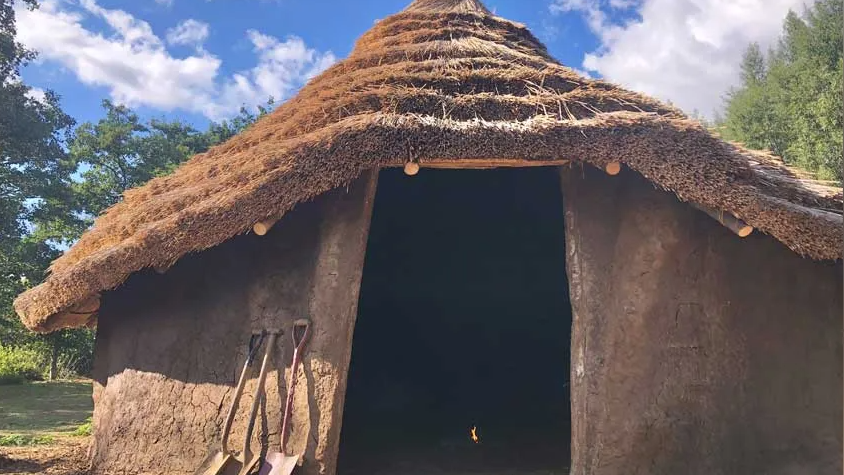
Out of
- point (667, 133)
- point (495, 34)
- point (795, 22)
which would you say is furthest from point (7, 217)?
point (795, 22)

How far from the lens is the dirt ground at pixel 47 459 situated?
500cm

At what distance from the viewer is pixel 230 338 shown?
14.8 ft

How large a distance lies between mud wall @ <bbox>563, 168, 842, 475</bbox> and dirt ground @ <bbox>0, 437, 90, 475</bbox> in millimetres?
4165

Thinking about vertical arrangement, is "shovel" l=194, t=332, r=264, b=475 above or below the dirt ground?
above

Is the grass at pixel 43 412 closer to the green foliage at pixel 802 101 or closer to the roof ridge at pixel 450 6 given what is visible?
the roof ridge at pixel 450 6

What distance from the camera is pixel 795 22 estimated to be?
21094 mm

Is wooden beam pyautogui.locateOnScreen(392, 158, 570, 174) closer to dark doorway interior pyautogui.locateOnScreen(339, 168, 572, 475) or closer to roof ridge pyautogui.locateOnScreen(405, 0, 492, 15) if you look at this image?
dark doorway interior pyautogui.locateOnScreen(339, 168, 572, 475)

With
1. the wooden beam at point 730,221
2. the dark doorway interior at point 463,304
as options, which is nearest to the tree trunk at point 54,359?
the dark doorway interior at point 463,304

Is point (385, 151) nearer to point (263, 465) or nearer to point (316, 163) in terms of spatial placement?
point (316, 163)

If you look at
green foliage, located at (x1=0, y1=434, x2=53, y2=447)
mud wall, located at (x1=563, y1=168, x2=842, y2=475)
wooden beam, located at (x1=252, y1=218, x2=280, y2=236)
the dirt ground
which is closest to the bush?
green foliage, located at (x1=0, y1=434, x2=53, y2=447)

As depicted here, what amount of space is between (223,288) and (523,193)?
4.82 metres

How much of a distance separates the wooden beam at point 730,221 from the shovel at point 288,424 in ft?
9.63

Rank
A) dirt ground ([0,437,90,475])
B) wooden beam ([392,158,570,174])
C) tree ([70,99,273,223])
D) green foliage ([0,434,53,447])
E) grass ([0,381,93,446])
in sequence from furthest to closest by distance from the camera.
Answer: tree ([70,99,273,223]) → grass ([0,381,93,446]) → green foliage ([0,434,53,447]) → dirt ground ([0,437,90,475]) → wooden beam ([392,158,570,174])

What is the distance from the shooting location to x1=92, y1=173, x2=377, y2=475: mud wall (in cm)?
426
